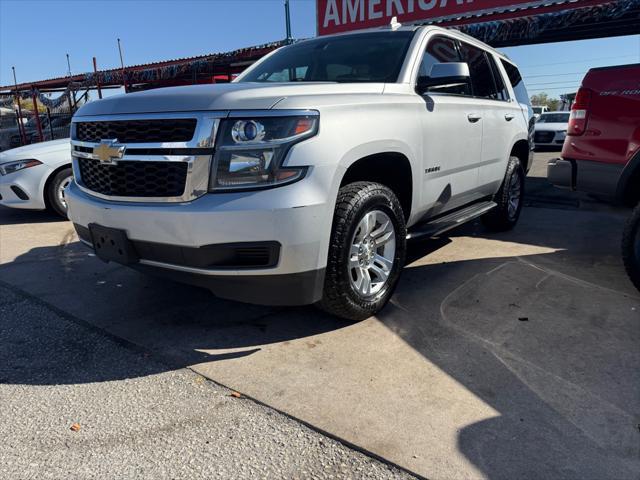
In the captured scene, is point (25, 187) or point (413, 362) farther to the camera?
point (25, 187)

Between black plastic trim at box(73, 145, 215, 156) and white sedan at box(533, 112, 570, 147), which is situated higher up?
black plastic trim at box(73, 145, 215, 156)

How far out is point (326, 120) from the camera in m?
2.62

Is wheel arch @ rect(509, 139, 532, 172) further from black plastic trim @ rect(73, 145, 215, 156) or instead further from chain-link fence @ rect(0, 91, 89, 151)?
chain-link fence @ rect(0, 91, 89, 151)

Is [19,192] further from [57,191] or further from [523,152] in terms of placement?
[523,152]

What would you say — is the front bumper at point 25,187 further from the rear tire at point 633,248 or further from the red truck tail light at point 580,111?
the rear tire at point 633,248

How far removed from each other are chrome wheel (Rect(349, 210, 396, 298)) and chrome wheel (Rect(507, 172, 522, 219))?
9.03ft

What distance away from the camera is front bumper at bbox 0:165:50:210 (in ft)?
21.1

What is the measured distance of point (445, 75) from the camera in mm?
3369

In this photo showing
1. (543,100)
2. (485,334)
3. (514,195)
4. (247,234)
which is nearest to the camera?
(247,234)

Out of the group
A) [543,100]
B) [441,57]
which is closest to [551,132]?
[441,57]

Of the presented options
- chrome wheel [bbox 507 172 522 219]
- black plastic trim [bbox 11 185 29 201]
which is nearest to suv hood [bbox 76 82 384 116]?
chrome wheel [bbox 507 172 522 219]

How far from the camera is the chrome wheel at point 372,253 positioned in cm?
303

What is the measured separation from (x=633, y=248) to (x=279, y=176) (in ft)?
8.83

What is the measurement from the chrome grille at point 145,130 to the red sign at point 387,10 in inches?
406
